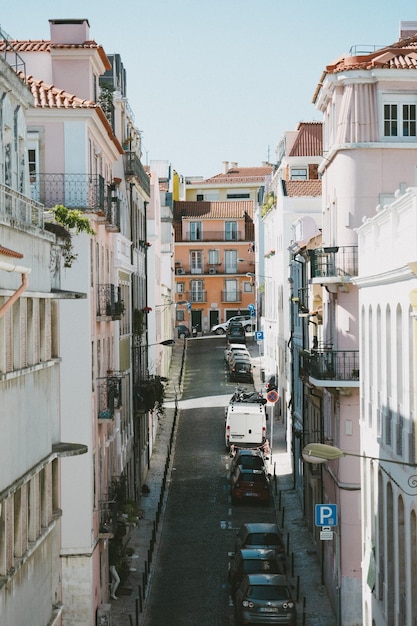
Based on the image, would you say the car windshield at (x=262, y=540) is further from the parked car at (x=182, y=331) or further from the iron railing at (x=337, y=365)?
the parked car at (x=182, y=331)

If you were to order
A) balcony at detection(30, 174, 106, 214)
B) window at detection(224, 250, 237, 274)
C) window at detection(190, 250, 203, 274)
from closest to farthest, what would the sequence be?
balcony at detection(30, 174, 106, 214) → window at detection(224, 250, 237, 274) → window at detection(190, 250, 203, 274)

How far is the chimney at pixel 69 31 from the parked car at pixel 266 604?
1561 centimetres

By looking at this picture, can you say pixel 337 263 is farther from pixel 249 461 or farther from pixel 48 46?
pixel 249 461

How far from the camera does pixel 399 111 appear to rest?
3259cm

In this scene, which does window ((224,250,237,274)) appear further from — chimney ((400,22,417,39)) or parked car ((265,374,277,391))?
chimney ((400,22,417,39))

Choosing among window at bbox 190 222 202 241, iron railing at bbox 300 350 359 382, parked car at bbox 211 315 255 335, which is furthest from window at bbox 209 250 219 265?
iron railing at bbox 300 350 359 382

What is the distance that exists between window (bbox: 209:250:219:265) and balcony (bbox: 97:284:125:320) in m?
71.7

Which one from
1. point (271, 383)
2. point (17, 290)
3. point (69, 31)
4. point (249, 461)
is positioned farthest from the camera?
point (271, 383)

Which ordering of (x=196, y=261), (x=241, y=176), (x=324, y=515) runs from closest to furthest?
(x=324, y=515) < (x=196, y=261) < (x=241, y=176)

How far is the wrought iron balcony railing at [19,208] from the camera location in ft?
58.8

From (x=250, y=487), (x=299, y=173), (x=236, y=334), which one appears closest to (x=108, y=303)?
(x=250, y=487)

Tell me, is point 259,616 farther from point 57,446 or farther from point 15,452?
point 15,452

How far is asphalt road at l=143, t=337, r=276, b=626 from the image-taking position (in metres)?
31.3

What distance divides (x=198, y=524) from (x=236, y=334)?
47438mm
